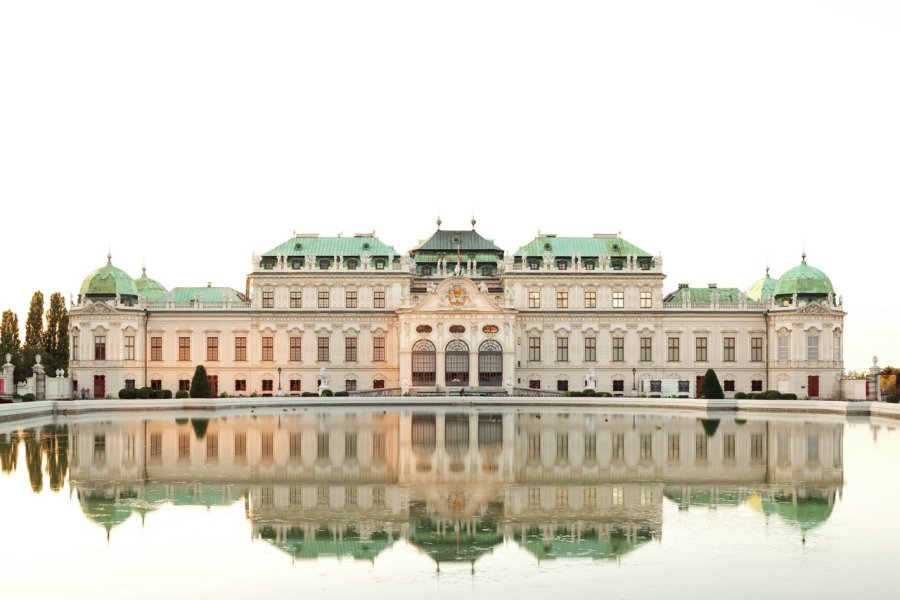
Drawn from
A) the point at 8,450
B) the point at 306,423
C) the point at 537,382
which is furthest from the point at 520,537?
the point at 537,382

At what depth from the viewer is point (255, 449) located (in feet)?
122

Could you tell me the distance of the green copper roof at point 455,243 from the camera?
302ft

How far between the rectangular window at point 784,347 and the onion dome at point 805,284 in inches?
134

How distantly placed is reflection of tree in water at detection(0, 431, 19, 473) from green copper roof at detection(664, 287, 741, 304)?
57.4 metres

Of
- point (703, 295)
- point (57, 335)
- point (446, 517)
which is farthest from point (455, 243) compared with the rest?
point (446, 517)

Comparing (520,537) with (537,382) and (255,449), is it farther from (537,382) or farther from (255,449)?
(537,382)

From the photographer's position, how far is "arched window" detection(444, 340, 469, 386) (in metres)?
85.5

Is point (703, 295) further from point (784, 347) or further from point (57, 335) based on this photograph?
point (57, 335)

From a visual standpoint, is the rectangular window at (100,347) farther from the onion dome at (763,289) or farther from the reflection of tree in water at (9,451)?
the onion dome at (763,289)

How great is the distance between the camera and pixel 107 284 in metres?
86.9

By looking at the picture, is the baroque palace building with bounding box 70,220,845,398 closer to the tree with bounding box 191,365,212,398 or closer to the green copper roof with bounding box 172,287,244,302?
the green copper roof with bounding box 172,287,244,302

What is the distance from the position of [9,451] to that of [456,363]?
51.3m

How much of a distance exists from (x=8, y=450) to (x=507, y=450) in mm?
16347

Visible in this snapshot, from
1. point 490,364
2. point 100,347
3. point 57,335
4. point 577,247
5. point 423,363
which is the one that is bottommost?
point 490,364
